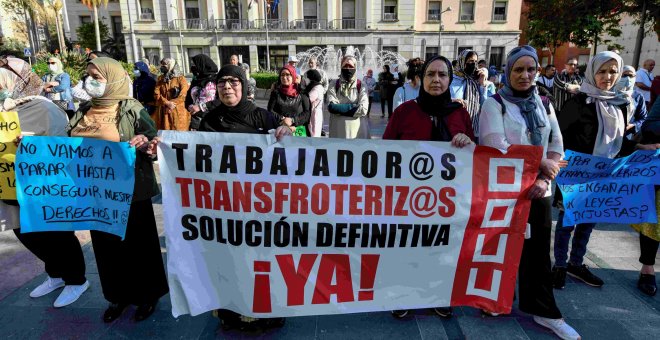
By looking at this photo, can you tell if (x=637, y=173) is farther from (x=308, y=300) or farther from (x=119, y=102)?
(x=119, y=102)

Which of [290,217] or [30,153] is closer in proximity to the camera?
[290,217]

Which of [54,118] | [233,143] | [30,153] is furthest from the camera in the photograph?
[54,118]

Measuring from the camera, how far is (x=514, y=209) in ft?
8.12

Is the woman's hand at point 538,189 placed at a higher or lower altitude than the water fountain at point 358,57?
lower

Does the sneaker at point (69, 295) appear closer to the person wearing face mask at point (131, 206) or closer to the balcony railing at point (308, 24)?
the person wearing face mask at point (131, 206)

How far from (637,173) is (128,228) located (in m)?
3.78

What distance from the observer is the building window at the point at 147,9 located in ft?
108

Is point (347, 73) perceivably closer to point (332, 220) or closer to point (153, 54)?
point (332, 220)

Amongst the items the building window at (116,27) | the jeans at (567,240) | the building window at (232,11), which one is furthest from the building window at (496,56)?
the building window at (116,27)

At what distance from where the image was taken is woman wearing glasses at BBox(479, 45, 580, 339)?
8.23 ft

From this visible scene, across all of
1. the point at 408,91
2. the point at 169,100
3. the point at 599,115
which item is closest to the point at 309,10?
the point at 169,100

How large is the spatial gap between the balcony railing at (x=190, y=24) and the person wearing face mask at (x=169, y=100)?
29031 millimetres

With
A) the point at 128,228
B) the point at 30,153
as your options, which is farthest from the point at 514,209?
the point at 30,153

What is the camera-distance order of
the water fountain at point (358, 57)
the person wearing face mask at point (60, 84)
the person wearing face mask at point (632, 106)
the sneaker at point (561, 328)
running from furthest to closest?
the water fountain at point (358, 57), the person wearing face mask at point (60, 84), the person wearing face mask at point (632, 106), the sneaker at point (561, 328)
